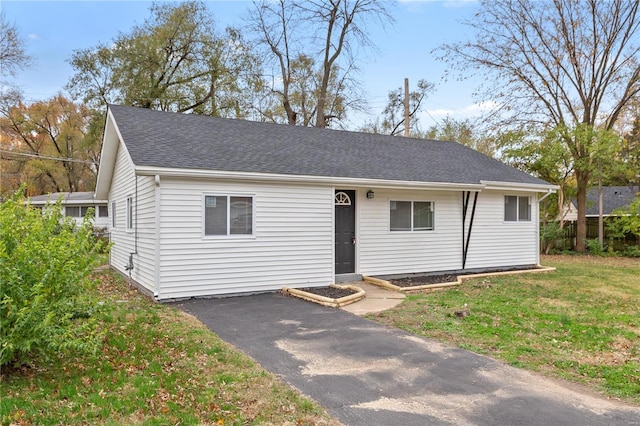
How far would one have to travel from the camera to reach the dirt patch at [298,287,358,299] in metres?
9.01

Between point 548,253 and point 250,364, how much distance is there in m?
19.5

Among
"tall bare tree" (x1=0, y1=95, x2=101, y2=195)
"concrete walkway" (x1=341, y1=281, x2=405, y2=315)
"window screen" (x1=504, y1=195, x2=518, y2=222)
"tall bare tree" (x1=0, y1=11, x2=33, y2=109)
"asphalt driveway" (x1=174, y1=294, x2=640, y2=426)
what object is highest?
"tall bare tree" (x1=0, y1=11, x2=33, y2=109)

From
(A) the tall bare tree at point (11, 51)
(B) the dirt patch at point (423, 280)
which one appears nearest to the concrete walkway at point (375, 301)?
(B) the dirt patch at point (423, 280)

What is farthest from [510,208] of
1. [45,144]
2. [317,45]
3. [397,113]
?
[45,144]

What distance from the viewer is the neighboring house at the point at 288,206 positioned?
8680 millimetres

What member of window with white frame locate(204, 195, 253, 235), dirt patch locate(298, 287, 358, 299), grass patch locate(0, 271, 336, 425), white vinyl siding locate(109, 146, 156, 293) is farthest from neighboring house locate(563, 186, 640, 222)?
grass patch locate(0, 271, 336, 425)

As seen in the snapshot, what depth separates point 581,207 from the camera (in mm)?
19875

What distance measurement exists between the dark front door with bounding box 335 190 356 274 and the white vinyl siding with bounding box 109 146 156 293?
433 centimetres

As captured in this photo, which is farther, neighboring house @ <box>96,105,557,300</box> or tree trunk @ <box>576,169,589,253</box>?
tree trunk @ <box>576,169,589,253</box>

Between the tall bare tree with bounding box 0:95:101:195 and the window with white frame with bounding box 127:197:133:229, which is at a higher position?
the tall bare tree with bounding box 0:95:101:195

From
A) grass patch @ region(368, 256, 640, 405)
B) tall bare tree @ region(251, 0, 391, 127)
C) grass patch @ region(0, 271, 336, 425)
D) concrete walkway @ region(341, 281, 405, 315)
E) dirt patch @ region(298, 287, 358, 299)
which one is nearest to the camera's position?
grass patch @ region(0, 271, 336, 425)

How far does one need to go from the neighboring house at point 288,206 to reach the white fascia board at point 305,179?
26 millimetres

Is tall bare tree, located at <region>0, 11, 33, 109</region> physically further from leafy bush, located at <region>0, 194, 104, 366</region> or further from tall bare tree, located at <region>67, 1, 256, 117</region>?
leafy bush, located at <region>0, 194, 104, 366</region>

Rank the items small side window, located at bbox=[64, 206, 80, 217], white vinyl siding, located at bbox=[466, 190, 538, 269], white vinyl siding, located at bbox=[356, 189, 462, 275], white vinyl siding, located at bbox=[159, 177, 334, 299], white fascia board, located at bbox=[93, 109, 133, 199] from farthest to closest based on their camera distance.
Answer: small side window, located at bbox=[64, 206, 80, 217]
white vinyl siding, located at bbox=[466, 190, 538, 269]
white vinyl siding, located at bbox=[356, 189, 462, 275]
white fascia board, located at bbox=[93, 109, 133, 199]
white vinyl siding, located at bbox=[159, 177, 334, 299]
